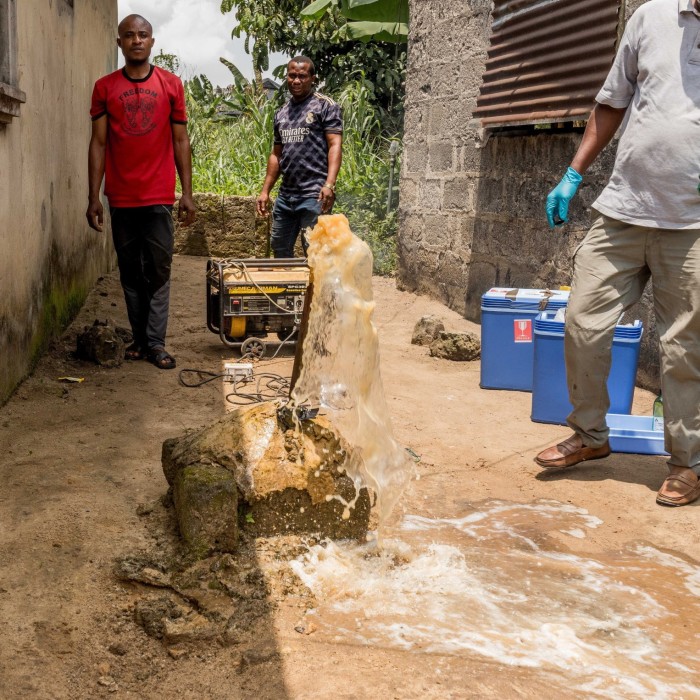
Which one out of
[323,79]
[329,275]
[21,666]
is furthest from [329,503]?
[323,79]

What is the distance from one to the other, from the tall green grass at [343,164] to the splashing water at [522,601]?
23.9 ft

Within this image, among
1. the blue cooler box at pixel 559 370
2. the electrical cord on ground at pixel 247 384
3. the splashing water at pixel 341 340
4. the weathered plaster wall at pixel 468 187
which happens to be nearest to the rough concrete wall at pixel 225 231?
the weathered plaster wall at pixel 468 187

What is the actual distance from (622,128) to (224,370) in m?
2.82

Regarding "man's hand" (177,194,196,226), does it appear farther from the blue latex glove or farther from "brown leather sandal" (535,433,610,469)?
"brown leather sandal" (535,433,610,469)

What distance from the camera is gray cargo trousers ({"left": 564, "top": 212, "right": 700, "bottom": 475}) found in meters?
3.88

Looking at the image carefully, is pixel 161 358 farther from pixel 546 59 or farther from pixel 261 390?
pixel 546 59

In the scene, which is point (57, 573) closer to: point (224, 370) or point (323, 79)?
point (224, 370)

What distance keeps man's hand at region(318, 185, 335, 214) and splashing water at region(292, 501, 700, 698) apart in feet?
11.5

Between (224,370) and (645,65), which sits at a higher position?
(645,65)

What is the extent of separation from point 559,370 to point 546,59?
2.71 m

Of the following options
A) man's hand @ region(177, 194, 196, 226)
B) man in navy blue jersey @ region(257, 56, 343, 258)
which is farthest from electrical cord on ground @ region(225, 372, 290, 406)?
man in navy blue jersey @ region(257, 56, 343, 258)

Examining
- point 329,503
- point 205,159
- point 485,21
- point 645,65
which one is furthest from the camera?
point 205,159

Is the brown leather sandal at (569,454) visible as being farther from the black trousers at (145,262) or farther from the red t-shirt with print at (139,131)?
the red t-shirt with print at (139,131)

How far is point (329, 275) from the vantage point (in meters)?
3.53
